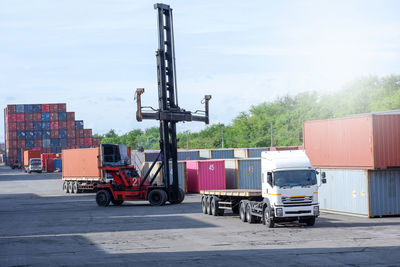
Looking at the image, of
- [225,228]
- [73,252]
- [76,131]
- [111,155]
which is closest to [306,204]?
[225,228]

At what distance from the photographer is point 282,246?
2078cm

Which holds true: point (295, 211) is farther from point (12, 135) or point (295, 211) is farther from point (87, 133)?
point (12, 135)

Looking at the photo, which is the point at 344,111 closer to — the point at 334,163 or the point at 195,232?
the point at 334,163

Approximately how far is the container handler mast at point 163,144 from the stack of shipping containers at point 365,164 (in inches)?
444

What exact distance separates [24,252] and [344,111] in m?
102

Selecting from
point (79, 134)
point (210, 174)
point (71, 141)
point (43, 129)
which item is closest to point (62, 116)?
point (43, 129)

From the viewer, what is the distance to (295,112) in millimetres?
130125

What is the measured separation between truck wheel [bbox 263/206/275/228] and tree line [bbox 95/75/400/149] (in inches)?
2838

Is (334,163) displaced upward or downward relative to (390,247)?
upward

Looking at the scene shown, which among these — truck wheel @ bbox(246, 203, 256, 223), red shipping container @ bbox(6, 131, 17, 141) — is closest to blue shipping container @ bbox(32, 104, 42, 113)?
red shipping container @ bbox(6, 131, 17, 141)

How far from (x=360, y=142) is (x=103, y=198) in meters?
18.4

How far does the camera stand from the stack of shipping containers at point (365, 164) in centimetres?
2900

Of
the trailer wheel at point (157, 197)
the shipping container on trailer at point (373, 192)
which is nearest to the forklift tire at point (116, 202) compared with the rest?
the trailer wheel at point (157, 197)

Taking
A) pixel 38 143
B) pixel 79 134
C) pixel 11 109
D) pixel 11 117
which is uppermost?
pixel 11 109
